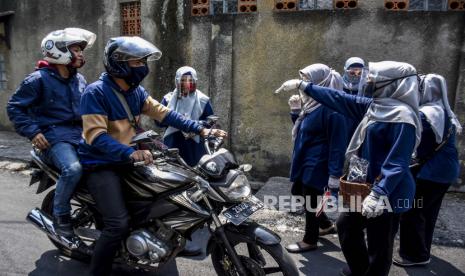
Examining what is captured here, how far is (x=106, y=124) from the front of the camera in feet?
9.47

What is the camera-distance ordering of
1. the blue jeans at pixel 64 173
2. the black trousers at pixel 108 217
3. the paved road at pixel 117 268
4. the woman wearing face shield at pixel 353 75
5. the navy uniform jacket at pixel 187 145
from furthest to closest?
1. the woman wearing face shield at pixel 353 75
2. the navy uniform jacket at pixel 187 145
3. the paved road at pixel 117 268
4. the blue jeans at pixel 64 173
5. the black trousers at pixel 108 217

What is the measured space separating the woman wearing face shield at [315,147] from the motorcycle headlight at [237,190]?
121 centimetres

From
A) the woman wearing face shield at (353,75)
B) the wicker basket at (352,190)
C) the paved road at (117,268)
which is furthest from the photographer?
the woman wearing face shield at (353,75)

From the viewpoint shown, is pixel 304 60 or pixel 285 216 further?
pixel 304 60

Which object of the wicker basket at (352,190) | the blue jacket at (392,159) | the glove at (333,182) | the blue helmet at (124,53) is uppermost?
the blue helmet at (124,53)

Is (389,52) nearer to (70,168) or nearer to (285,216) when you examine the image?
(285,216)

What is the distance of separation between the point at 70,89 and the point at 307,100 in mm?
2193

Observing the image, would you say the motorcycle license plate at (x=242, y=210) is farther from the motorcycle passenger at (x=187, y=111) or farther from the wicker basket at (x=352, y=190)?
the motorcycle passenger at (x=187, y=111)

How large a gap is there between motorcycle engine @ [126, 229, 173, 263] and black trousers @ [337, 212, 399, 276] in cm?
129

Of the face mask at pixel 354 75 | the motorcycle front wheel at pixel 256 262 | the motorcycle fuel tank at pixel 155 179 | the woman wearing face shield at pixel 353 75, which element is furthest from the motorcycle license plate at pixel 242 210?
the face mask at pixel 354 75

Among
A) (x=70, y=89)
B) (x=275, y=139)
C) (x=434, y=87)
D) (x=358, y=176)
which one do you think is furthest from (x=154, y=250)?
(x=275, y=139)

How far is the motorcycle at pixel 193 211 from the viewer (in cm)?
268

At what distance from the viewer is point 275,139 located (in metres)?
6.21

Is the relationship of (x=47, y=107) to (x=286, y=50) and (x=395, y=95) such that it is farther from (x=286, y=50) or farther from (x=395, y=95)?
(x=286, y=50)
